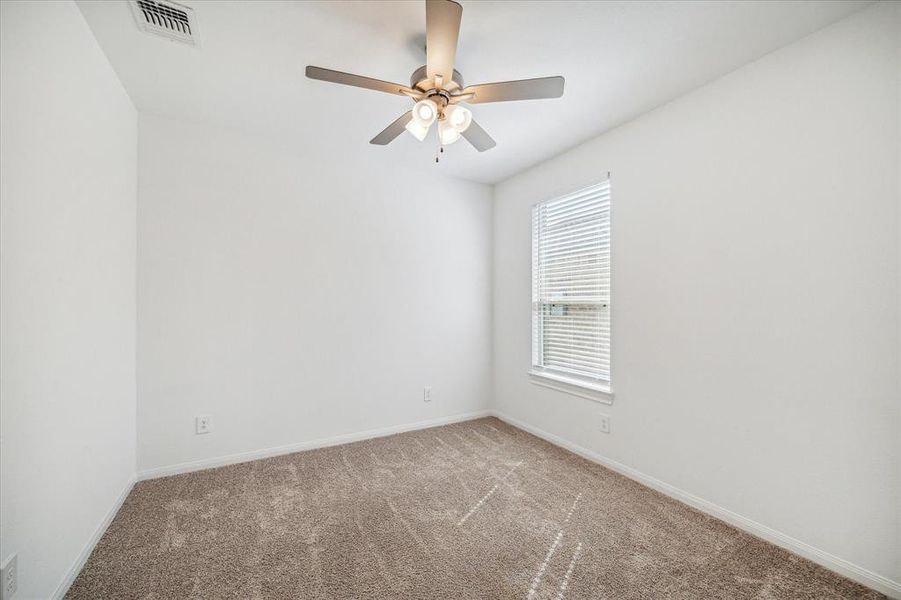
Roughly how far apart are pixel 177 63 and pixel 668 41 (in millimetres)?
2657

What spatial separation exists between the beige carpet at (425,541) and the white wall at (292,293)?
527 mm

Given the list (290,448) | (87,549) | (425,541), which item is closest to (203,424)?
(290,448)

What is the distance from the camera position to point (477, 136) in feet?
7.41

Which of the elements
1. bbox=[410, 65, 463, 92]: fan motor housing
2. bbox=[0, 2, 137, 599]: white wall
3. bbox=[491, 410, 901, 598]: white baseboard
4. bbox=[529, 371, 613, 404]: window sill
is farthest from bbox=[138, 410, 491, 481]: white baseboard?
bbox=[410, 65, 463, 92]: fan motor housing

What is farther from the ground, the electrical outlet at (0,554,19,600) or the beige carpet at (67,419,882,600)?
the electrical outlet at (0,554,19,600)

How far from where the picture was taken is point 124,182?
2383mm

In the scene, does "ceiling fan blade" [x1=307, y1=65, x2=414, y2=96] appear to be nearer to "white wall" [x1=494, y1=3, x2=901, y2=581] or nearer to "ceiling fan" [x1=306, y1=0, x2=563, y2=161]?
"ceiling fan" [x1=306, y1=0, x2=563, y2=161]

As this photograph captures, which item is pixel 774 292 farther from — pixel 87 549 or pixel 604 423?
pixel 87 549

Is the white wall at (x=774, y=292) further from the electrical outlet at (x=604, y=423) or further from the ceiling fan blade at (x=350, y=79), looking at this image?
the ceiling fan blade at (x=350, y=79)

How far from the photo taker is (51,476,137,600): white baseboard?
159cm

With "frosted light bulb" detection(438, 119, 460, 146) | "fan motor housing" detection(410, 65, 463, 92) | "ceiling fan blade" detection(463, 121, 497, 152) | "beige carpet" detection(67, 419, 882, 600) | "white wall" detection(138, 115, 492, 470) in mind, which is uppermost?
"fan motor housing" detection(410, 65, 463, 92)

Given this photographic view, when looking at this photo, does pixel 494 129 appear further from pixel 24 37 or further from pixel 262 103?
pixel 24 37

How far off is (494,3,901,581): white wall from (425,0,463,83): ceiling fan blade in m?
1.65

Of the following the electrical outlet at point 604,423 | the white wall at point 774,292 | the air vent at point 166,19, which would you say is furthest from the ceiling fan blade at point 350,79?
the electrical outlet at point 604,423
